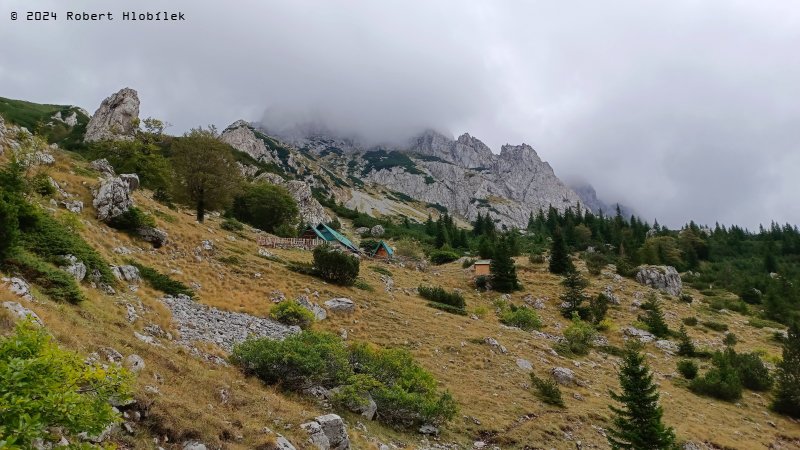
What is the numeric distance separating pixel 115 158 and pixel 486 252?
168 feet

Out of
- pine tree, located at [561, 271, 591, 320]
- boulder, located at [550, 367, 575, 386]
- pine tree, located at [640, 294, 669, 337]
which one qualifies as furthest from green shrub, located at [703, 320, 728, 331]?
boulder, located at [550, 367, 575, 386]

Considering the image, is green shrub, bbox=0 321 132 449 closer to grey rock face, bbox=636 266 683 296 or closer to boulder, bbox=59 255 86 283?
boulder, bbox=59 255 86 283

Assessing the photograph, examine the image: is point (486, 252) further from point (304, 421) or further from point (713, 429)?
point (304, 421)

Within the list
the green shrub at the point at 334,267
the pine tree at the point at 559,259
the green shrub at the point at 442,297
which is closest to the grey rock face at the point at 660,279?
the pine tree at the point at 559,259

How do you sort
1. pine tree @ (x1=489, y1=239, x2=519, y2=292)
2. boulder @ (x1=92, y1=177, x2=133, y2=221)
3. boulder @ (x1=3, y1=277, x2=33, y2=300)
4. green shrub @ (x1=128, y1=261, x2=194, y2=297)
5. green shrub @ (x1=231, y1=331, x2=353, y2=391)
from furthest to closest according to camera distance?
pine tree @ (x1=489, y1=239, x2=519, y2=292) < boulder @ (x1=92, y1=177, x2=133, y2=221) < green shrub @ (x1=128, y1=261, x2=194, y2=297) < green shrub @ (x1=231, y1=331, x2=353, y2=391) < boulder @ (x1=3, y1=277, x2=33, y2=300)

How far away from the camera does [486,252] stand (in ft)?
224

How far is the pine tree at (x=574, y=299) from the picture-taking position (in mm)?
46875

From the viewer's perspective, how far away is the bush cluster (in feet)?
52.0

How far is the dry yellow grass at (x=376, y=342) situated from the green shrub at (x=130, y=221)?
1.33 m

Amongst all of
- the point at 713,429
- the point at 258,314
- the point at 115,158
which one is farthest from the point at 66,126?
the point at 713,429

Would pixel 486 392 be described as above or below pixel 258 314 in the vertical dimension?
below

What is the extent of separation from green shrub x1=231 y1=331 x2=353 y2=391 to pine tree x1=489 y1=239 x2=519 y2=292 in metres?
38.9

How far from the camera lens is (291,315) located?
25109mm

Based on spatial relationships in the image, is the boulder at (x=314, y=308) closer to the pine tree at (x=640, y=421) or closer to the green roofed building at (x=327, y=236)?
the pine tree at (x=640, y=421)
